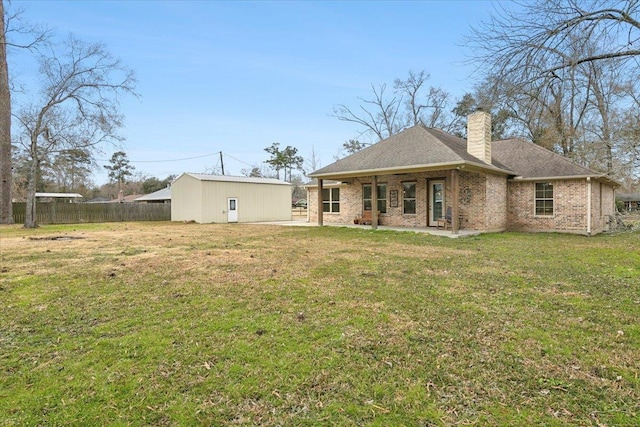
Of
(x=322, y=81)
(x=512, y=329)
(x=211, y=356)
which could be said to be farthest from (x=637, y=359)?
(x=322, y=81)

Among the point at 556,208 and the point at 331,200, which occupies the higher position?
the point at 331,200

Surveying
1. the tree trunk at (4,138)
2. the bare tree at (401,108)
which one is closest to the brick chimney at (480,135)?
the bare tree at (401,108)

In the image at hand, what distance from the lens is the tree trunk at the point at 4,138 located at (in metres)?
18.8

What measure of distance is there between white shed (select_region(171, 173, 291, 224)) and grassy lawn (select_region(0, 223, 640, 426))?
15302 mm

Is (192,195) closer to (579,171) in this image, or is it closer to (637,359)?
(579,171)

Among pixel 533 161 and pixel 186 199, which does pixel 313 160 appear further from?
pixel 533 161

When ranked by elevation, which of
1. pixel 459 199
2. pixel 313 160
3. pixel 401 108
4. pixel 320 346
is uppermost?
pixel 401 108

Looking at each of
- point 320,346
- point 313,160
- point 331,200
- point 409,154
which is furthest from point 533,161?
point 313,160

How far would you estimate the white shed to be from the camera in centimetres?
2167

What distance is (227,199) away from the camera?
73.6 feet

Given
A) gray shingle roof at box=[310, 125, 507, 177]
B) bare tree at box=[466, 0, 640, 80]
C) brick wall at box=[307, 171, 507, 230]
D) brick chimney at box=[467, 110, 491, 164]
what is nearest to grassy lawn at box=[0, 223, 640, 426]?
bare tree at box=[466, 0, 640, 80]

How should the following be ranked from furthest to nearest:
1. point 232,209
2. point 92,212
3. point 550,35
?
point 92,212 → point 232,209 → point 550,35

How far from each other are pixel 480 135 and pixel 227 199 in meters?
15.1

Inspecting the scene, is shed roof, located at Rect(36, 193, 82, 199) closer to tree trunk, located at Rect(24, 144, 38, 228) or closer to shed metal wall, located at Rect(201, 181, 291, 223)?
tree trunk, located at Rect(24, 144, 38, 228)
